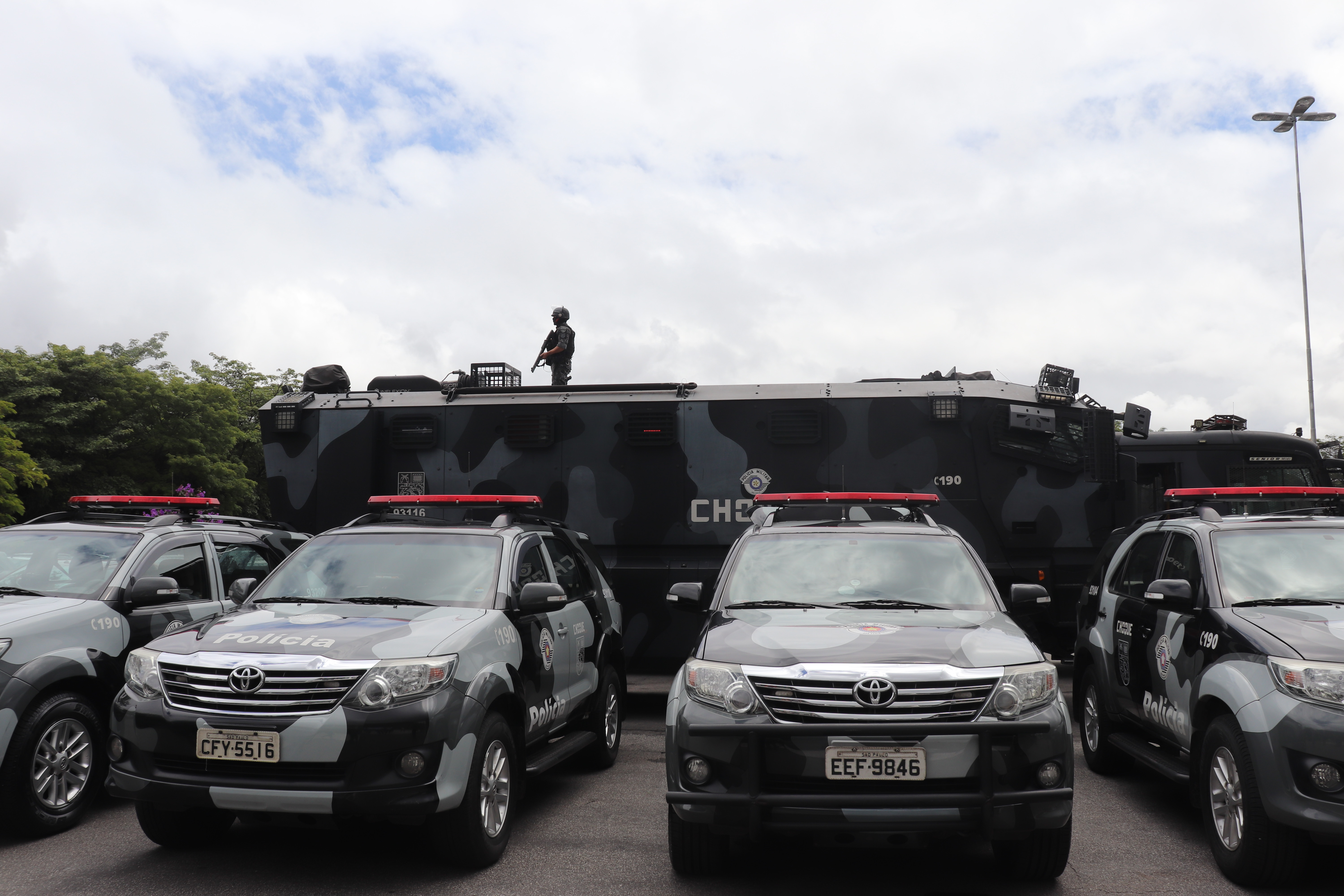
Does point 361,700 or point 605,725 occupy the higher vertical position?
point 361,700

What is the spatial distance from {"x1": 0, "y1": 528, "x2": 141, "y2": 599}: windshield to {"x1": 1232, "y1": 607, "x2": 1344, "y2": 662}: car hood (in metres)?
6.26

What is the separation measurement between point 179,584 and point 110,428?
93.5 feet

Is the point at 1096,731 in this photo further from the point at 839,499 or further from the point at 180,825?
the point at 180,825

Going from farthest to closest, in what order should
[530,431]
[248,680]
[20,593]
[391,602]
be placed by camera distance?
[530,431] → [20,593] → [391,602] → [248,680]

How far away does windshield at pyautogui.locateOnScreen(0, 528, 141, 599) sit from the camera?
242 inches

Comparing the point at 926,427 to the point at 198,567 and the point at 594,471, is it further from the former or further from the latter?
the point at 198,567

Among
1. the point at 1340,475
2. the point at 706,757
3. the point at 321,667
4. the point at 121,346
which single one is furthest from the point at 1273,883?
the point at 121,346

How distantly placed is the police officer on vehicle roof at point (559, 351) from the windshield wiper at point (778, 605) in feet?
21.5

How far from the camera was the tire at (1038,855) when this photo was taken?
4.45 m

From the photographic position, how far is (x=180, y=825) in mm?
5051

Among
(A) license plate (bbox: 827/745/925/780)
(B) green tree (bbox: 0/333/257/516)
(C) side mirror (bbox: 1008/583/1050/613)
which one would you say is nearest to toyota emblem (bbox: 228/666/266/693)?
(A) license plate (bbox: 827/745/925/780)

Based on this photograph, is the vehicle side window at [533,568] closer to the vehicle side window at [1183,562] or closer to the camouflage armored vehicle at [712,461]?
the camouflage armored vehicle at [712,461]

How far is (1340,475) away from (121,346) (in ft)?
128

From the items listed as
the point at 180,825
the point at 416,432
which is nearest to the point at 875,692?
the point at 180,825
